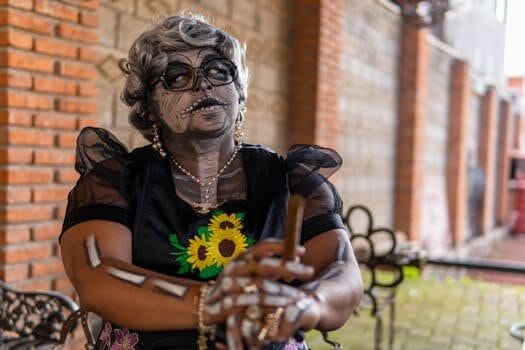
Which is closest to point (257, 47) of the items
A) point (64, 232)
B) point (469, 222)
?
point (64, 232)

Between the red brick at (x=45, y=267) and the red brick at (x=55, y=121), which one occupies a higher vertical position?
the red brick at (x=55, y=121)

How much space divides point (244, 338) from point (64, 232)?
62 cm

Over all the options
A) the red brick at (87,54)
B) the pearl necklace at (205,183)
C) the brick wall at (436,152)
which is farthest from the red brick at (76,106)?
the brick wall at (436,152)

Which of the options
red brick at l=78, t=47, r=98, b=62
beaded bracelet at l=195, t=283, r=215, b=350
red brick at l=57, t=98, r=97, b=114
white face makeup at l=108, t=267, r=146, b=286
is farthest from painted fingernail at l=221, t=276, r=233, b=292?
red brick at l=78, t=47, r=98, b=62

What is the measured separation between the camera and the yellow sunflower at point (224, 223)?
5.15 feet

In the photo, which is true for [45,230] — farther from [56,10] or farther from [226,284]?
[226,284]

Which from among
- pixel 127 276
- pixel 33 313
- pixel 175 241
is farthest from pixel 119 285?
pixel 33 313

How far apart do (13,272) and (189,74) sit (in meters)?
1.73

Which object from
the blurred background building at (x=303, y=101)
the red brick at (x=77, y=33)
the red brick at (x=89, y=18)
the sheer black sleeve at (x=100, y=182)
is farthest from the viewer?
the red brick at (x=89, y=18)

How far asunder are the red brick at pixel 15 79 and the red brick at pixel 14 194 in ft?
1.54

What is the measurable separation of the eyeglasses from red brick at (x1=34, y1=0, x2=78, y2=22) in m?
1.58

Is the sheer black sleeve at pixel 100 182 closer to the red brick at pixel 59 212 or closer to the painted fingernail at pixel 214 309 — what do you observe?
the painted fingernail at pixel 214 309

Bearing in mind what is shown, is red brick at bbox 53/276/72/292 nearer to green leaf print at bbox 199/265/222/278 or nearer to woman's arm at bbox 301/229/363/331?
green leaf print at bbox 199/265/222/278

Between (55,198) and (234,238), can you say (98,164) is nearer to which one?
(234,238)
